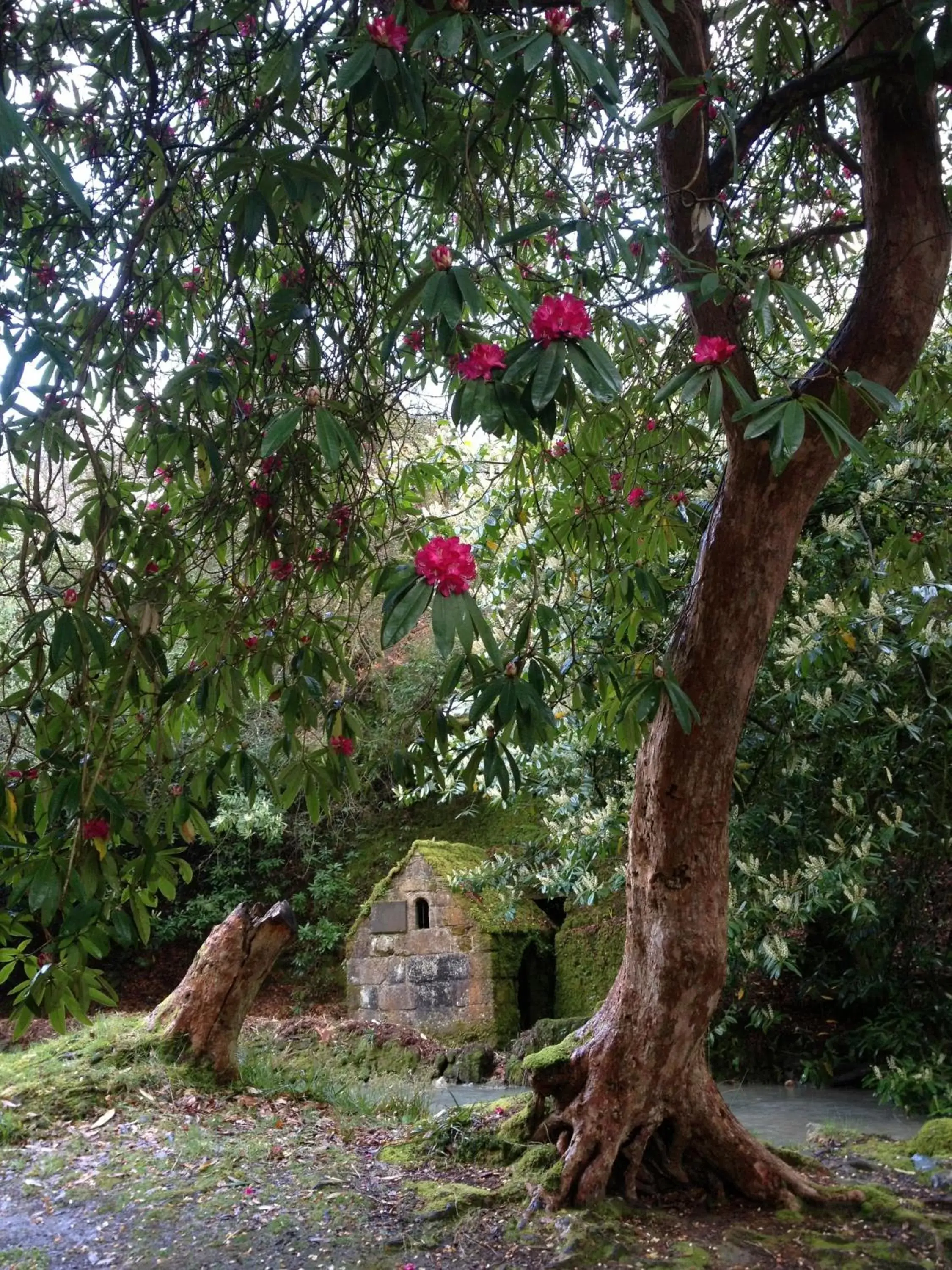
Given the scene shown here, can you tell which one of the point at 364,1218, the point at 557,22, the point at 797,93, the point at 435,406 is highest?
the point at 797,93

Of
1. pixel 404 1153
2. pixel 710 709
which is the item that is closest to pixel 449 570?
pixel 710 709

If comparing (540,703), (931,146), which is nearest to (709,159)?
(931,146)

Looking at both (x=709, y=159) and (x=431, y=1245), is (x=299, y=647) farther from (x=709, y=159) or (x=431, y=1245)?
(x=709, y=159)

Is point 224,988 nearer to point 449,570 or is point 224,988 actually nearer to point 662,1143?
point 662,1143

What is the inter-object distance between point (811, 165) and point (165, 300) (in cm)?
291

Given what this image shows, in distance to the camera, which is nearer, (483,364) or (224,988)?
(483,364)

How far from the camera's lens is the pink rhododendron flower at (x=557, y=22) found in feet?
5.50

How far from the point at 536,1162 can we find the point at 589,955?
13.2 ft

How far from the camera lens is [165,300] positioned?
2.80m

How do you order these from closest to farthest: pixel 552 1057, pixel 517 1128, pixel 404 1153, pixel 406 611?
pixel 406 611
pixel 552 1057
pixel 517 1128
pixel 404 1153

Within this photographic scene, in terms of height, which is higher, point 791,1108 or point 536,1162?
point 536,1162

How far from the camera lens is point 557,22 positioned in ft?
5.51

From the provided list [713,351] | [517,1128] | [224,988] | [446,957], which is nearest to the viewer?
[713,351]

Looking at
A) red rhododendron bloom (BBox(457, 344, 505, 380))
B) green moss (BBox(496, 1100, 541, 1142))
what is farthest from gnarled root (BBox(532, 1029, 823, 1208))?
red rhododendron bloom (BBox(457, 344, 505, 380))
